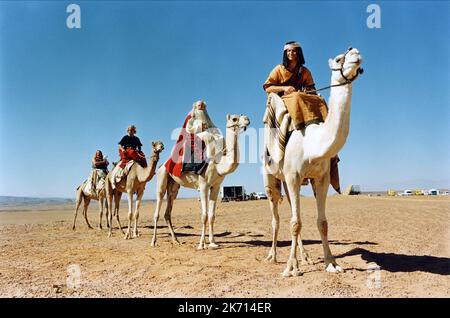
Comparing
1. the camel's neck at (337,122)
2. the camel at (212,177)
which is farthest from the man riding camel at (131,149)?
the camel's neck at (337,122)

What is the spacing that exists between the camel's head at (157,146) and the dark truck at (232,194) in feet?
119

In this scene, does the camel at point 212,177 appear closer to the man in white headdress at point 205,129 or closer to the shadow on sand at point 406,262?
the man in white headdress at point 205,129

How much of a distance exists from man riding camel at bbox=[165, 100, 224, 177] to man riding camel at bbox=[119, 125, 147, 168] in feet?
9.82

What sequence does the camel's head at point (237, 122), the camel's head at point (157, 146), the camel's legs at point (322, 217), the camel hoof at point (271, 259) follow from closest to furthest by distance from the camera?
the camel's legs at point (322, 217), the camel hoof at point (271, 259), the camel's head at point (237, 122), the camel's head at point (157, 146)

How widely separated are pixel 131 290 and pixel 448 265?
5.41 metres

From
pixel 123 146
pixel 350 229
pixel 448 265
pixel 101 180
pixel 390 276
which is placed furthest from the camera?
pixel 101 180

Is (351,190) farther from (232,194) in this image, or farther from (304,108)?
(304,108)

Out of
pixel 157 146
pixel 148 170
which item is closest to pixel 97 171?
pixel 148 170

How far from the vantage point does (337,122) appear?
207 inches

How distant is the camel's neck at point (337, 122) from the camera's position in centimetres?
523
